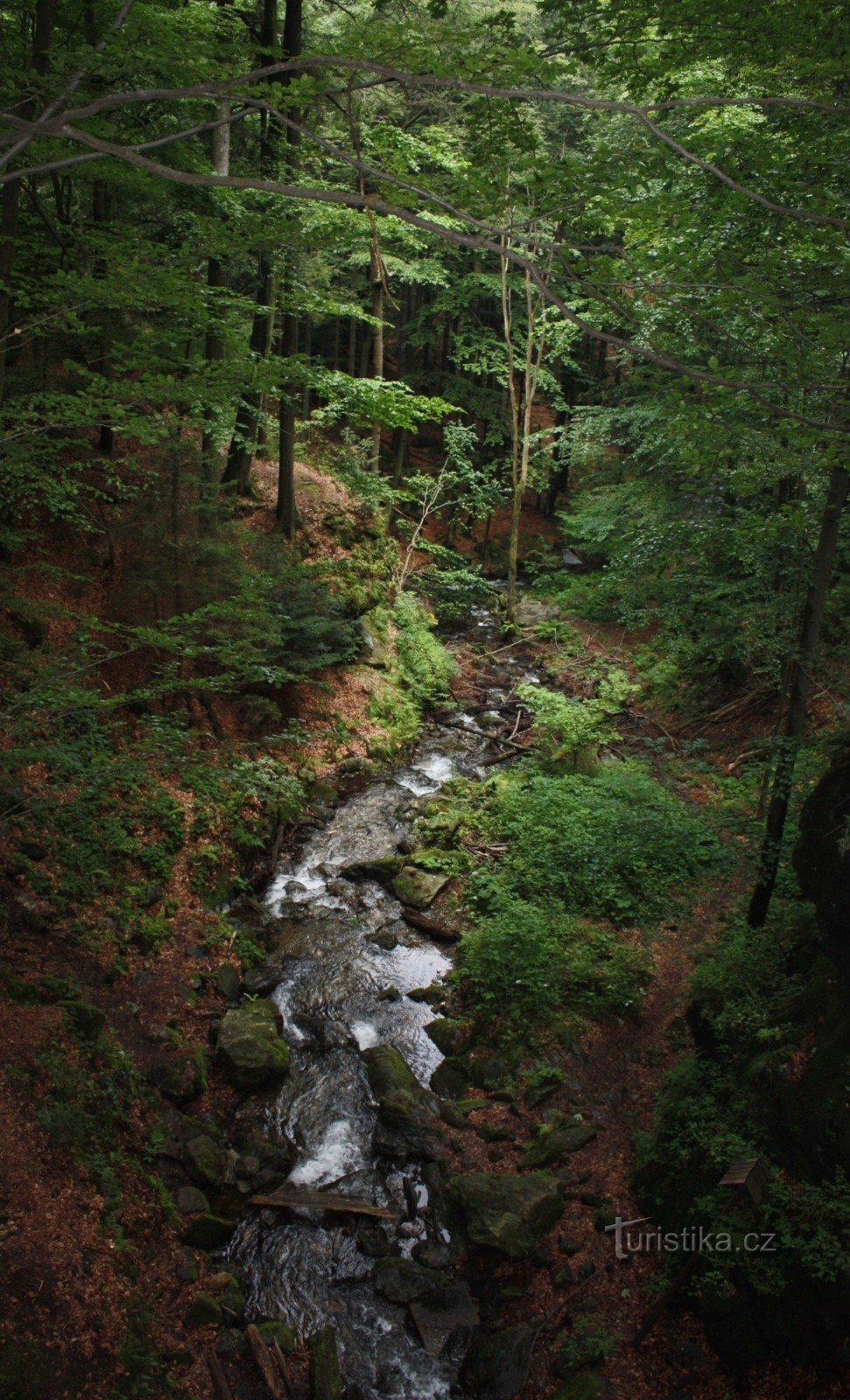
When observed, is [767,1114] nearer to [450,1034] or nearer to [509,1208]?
[509,1208]

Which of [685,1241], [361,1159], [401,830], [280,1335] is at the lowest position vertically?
[401,830]

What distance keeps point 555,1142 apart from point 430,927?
342 cm

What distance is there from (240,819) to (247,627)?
2.82 m

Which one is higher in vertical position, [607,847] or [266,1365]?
[607,847]

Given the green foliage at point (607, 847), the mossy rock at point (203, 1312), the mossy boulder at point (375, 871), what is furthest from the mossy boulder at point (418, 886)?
the mossy rock at point (203, 1312)

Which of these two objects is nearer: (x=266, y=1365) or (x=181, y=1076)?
(x=266, y=1365)

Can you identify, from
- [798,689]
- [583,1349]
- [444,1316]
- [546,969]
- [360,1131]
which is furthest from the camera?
[546,969]

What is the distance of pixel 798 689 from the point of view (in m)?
7.73

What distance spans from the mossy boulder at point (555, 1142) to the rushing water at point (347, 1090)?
99 centimetres

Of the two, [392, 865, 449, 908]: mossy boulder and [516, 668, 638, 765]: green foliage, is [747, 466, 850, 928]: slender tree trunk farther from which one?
[516, 668, 638, 765]: green foliage

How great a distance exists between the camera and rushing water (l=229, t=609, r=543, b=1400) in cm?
581

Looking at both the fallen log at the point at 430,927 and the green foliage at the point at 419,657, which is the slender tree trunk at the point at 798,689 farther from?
the green foliage at the point at 419,657

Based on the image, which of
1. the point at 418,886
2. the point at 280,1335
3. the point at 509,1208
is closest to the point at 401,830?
the point at 418,886

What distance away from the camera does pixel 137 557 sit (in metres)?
10.5
